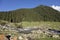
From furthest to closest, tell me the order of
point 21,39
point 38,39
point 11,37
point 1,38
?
point 38,39
point 21,39
point 11,37
point 1,38

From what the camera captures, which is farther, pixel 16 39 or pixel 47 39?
pixel 47 39

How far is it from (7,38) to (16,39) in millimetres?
1469

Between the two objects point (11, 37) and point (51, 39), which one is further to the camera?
point (51, 39)

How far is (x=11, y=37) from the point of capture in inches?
835

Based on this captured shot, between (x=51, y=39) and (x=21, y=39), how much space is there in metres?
4.78

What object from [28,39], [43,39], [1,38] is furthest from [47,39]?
[1,38]

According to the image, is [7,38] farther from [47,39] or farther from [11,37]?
[47,39]

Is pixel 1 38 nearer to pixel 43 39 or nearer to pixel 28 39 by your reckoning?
pixel 28 39

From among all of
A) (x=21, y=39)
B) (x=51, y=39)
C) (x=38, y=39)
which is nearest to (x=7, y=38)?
(x=21, y=39)

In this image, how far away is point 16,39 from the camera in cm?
2178

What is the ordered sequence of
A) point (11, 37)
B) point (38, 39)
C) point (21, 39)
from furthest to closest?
point (38, 39) < point (21, 39) < point (11, 37)

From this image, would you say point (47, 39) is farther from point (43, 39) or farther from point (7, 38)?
point (7, 38)

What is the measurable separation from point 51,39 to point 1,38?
8.62m

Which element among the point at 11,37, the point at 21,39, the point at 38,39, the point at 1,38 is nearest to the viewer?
the point at 1,38
